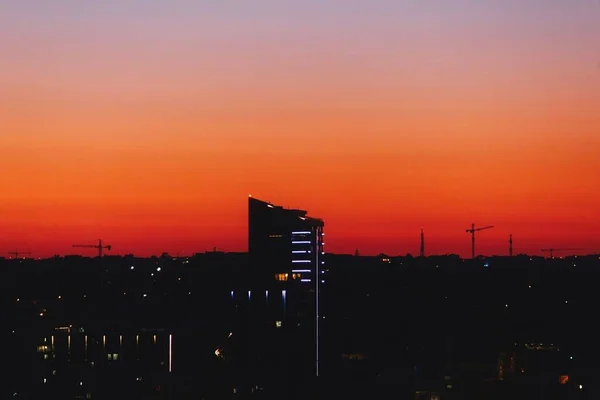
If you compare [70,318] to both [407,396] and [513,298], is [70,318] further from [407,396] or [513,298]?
[407,396]

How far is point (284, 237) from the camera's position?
2729 inches

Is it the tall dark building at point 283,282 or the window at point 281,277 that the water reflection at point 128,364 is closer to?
the tall dark building at point 283,282

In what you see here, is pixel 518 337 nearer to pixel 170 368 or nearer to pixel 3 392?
pixel 170 368

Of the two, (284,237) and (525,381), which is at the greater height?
(284,237)

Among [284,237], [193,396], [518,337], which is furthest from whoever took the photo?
[284,237]

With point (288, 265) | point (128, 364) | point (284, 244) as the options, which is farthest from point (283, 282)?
point (128, 364)

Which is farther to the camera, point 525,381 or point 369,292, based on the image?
point 369,292

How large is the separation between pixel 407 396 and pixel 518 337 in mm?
24599

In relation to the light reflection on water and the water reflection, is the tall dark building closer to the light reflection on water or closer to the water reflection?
the water reflection

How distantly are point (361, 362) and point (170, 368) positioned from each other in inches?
465

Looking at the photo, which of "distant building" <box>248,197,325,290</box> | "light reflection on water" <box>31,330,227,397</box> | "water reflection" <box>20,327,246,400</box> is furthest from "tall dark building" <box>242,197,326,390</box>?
"light reflection on water" <box>31,330,227,397</box>

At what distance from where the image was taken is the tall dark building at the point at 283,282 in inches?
2584

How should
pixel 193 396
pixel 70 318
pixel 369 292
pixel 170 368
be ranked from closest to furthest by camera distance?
pixel 193 396 → pixel 170 368 → pixel 70 318 → pixel 369 292

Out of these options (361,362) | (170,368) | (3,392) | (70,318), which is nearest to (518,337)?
(361,362)
